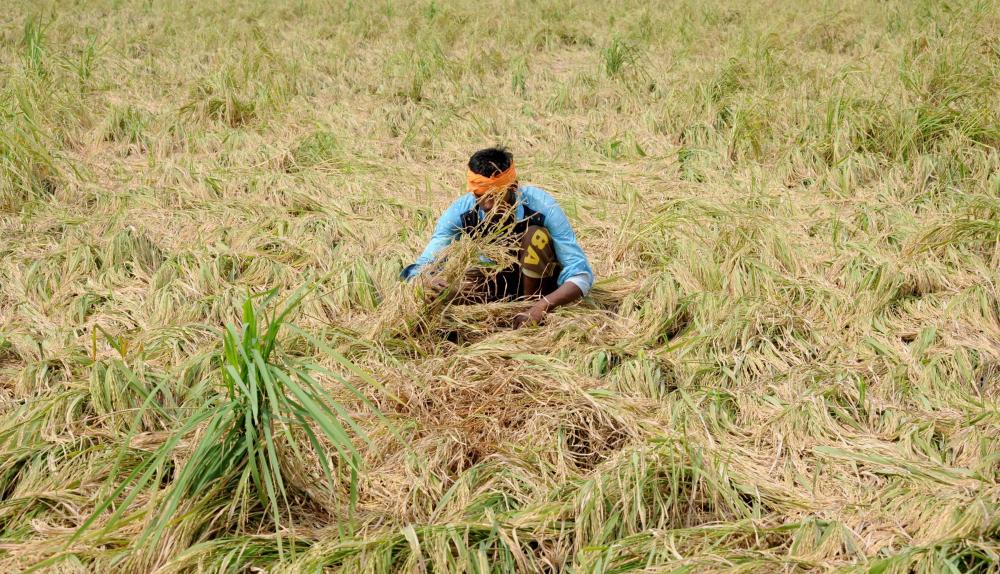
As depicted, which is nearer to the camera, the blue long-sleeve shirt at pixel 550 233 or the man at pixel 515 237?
the man at pixel 515 237

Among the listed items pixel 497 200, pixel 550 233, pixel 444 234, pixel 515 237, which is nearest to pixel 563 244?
pixel 550 233

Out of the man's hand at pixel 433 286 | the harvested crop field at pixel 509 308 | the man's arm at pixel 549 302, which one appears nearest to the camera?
the harvested crop field at pixel 509 308

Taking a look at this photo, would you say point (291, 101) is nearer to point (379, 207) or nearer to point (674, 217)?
point (379, 207)

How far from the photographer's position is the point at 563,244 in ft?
10.5

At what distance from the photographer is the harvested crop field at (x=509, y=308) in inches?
82.7

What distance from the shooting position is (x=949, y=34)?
5418mm

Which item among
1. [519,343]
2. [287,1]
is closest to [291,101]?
[287,1]

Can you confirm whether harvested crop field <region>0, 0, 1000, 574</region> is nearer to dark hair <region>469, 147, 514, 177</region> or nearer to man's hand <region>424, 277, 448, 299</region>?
man's hand <region>424, 277, 448, 299</region>

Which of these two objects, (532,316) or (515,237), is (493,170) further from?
(532,316)

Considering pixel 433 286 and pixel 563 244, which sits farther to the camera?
pixel 563 244

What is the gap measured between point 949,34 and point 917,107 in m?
1.32

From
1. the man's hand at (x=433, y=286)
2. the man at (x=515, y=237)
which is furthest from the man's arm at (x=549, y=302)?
the man's hand at (x=433, y=286)

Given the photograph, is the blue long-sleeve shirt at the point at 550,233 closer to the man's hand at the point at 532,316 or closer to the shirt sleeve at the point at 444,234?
the shirt sleeve at the point at 444,234

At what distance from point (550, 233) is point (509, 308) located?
0.30m
